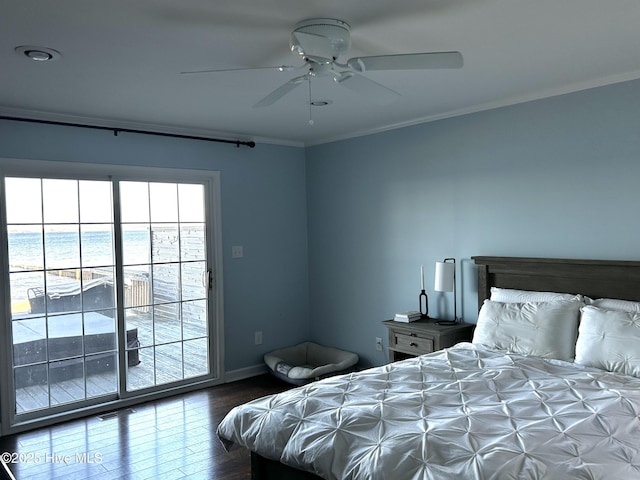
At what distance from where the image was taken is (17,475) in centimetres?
305

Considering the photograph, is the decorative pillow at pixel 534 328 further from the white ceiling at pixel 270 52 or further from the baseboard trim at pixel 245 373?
the baseboard trim at pixel 245 373

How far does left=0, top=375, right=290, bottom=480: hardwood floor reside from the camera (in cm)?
306

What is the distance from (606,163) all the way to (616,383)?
55.8 inches

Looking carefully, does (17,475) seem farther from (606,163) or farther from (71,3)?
(606,163)

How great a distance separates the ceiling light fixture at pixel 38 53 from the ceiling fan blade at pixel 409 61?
1.47 m

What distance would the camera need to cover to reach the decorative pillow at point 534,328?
301 cm

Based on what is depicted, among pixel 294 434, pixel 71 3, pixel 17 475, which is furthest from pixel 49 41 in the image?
pixel 17 475

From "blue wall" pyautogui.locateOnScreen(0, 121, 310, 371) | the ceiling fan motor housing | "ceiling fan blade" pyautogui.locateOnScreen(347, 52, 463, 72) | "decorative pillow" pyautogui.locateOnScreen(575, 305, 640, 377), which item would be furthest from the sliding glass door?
"decorative pillow" pyautogui.locateOnScreen(575, 305, 640, 377)

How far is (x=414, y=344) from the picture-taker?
389 centimetres

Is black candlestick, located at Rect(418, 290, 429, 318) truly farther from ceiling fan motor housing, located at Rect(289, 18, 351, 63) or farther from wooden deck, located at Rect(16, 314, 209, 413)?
ceiling fan motor housing, located at Rect(289, 18, 351, 63)

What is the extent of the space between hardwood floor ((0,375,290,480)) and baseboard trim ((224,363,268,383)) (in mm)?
536

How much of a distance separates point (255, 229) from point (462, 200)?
2.04m

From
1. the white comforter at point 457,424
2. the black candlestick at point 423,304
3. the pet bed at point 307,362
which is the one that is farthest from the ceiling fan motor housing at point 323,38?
the pet bed at point 307,362

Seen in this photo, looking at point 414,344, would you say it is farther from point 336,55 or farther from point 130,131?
point 130,131
